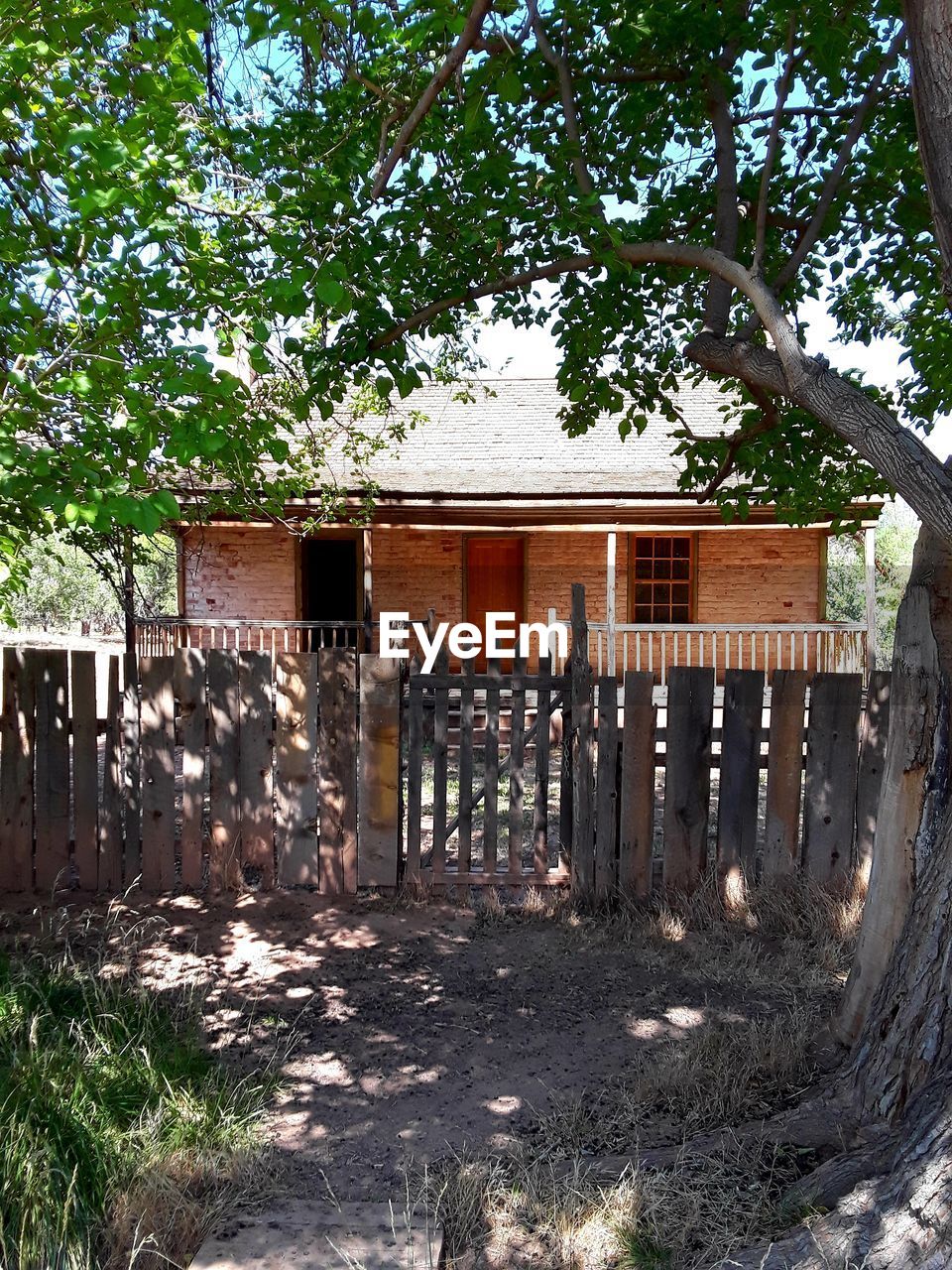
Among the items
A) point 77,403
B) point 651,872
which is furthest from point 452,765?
point 77,403

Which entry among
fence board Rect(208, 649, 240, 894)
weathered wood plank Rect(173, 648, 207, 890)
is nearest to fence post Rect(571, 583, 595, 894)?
fence board Rect(208, 649, 240, 894)

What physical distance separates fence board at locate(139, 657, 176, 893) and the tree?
1.66 meters

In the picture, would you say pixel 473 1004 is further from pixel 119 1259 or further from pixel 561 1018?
pixel 119 1259

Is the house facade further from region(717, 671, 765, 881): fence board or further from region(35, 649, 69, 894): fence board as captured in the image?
region(717, 671, 765, 881): fence board

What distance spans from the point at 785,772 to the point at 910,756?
2128 mm

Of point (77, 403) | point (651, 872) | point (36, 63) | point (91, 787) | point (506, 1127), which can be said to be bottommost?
point (506, 1127)

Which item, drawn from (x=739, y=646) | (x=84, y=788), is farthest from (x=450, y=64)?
(x=739, y=646)

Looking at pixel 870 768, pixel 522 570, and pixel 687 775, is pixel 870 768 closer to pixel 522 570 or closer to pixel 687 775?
pixel 687 775

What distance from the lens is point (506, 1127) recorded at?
3379mm

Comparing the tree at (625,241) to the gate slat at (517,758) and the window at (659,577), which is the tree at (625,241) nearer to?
the gate slat at (517,758)

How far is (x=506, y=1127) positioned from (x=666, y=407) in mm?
4262

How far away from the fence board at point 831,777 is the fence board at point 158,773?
12.4 feet

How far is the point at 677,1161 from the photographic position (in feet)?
9.74

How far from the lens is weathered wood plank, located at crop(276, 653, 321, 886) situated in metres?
5.66
